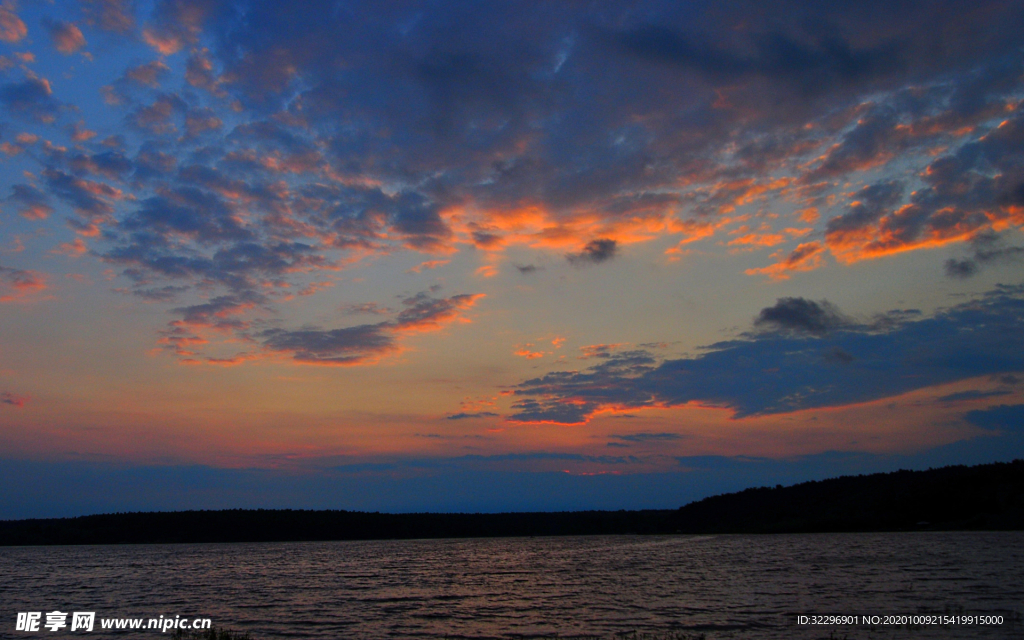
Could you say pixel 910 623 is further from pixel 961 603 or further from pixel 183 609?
pixel 183 609

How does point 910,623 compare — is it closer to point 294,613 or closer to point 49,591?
point 294,613

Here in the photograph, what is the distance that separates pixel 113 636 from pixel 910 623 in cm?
4881

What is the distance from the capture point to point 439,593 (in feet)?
214

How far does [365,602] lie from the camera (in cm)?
5862

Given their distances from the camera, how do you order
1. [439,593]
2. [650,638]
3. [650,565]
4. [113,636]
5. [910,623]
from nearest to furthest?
[650,638] < [910,623] < [113,636] < [439,593] < [650,565]

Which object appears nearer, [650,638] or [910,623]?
[650,638]

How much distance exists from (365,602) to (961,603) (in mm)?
46306

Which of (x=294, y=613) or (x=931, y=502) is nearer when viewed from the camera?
(x=294, y=613)

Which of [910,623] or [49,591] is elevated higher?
[910,623]

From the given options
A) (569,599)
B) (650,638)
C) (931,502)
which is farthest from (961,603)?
(931,502)

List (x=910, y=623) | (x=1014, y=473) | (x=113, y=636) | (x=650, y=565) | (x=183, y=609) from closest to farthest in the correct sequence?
(x=910, y=623) < (x=113, y=636) < (x=183, y=609) < (x=650, y=565) < (x=1014, y=473)

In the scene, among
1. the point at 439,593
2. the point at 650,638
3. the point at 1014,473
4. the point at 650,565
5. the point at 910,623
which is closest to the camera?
the point at 650,638

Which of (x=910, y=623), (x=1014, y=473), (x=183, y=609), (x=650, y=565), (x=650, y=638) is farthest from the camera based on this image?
(x=1014, y=473)

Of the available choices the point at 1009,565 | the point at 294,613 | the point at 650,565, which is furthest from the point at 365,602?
the point at 1009,565
